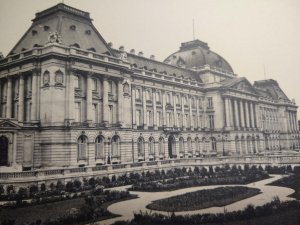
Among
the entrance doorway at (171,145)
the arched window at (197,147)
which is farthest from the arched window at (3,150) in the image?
the arched window at (197,147)

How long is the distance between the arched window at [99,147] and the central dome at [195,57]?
3425 cm

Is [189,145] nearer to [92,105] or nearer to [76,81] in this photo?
[92,105]

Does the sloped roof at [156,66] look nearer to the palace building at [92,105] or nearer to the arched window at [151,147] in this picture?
the palace building at [92,105]

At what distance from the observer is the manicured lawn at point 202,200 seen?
17.8 metres

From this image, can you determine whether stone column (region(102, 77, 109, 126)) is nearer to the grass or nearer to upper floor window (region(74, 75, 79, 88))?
upper floor window (region(74, 75, 79, 88))

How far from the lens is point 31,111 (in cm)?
3716

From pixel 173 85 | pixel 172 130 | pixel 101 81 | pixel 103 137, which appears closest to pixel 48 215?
pixel 103 137

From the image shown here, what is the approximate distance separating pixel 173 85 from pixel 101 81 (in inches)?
765

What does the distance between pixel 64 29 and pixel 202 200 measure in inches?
1137

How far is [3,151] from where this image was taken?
108 feet

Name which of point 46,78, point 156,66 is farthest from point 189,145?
point 46,78

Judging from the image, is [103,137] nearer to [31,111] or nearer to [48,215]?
[31,111]

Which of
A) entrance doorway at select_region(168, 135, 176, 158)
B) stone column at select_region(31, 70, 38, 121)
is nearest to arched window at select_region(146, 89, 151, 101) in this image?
entrance doorway at select_region(168, 135, 176, 158)

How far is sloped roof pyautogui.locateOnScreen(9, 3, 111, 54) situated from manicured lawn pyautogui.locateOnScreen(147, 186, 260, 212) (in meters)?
25.5
